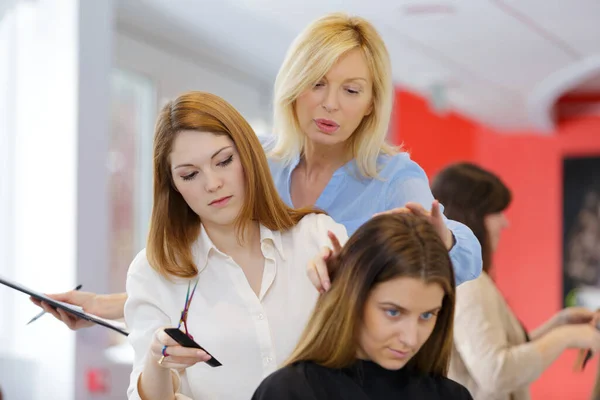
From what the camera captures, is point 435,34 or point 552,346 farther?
point 435,34

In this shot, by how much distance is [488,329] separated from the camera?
2.81 m

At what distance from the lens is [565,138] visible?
848 cm

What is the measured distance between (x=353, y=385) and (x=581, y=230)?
7.16 m

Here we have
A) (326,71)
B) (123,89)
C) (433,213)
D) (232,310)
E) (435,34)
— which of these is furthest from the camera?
(435,34)

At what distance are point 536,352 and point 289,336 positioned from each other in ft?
4.45

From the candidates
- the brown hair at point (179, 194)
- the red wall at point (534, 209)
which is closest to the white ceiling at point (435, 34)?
the red wall at point (534, 209)

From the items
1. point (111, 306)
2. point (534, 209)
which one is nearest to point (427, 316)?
point (111, 306)

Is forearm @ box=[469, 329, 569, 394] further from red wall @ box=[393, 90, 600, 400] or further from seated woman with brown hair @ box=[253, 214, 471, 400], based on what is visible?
red wall @ box=[393, 90, 600, 400]

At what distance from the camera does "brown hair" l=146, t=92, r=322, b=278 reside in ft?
5.70

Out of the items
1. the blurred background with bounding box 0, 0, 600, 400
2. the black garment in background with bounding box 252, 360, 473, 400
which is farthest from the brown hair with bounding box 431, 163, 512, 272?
the black garment in background with bounding box 252, 360, 473, 400

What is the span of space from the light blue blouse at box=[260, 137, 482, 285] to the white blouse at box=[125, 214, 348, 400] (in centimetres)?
22

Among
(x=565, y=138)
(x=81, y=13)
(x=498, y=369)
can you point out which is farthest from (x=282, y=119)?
(x=565, y=138)

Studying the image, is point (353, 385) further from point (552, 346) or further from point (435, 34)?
point (435, 34)

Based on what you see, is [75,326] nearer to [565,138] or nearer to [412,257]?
[412,257]
